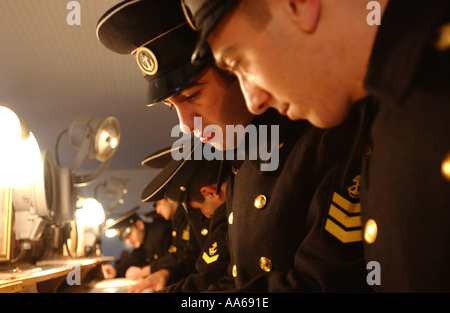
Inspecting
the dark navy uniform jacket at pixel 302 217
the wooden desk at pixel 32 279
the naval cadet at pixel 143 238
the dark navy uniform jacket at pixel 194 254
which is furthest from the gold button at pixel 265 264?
the naval cadet at pixel 143 238

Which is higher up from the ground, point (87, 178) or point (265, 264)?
point (265, 264)

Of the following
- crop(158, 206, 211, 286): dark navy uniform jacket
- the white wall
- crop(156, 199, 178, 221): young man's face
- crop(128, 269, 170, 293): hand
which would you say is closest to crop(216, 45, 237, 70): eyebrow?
crop(158, 206, 211, 286): dark navy uniform jacket

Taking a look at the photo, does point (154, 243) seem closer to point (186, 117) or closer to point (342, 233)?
point (186, 117)

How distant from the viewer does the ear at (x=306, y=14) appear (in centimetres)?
54

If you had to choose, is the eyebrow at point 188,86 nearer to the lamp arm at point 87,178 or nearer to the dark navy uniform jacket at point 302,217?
the dark navy uniform jacket at point 302,217

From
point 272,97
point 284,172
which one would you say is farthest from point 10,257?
point 272,97

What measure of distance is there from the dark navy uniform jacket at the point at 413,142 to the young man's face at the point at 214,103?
22.5 inches

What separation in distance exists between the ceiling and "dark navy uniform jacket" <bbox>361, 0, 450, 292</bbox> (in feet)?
5.94

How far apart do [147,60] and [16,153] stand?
2.46 feet

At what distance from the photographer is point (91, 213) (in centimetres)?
347

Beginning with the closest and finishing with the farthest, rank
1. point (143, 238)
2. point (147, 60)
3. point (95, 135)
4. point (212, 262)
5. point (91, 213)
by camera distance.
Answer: point (147, 60) < point (212, 262) < point (95, 135) < point (91, 213) < point (143, 238)

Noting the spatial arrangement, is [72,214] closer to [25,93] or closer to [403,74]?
[25,93]
